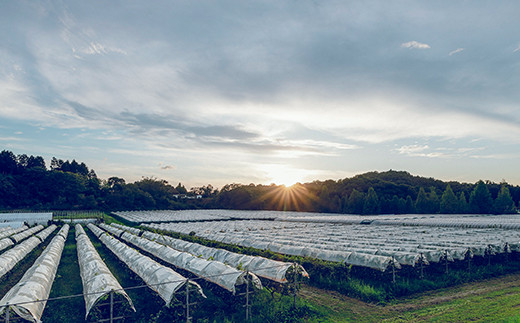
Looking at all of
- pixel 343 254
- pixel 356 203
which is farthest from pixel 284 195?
pixel 343 254

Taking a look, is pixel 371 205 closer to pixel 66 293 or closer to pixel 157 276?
pixel 157 276

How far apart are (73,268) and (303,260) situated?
1305cm

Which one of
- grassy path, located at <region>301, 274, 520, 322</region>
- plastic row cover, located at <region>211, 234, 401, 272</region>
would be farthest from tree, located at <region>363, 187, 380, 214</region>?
grassy path, located at <region>301, 274, 520, 322</region>

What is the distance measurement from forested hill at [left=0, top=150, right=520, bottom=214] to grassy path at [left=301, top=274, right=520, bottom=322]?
50247 millimetres

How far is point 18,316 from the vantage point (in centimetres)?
862

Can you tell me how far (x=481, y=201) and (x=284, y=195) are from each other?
43.3m

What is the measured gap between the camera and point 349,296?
1256 cm

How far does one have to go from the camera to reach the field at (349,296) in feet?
33.5

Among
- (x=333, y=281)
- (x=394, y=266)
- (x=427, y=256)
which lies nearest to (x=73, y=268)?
(x=333, y=281)

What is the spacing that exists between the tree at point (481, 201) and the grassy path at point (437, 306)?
48.5 metres

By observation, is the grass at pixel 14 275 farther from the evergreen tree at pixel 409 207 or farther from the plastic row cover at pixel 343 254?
the evergreen tree at pixel 409 207

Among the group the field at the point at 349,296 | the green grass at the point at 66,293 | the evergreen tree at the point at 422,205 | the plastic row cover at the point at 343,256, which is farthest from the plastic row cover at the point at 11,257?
the evergreen tree at the point at 422,205

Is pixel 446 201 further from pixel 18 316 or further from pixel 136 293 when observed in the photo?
pixel 18 316

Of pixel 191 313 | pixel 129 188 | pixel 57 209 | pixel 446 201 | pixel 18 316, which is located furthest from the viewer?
pixel 129 188
